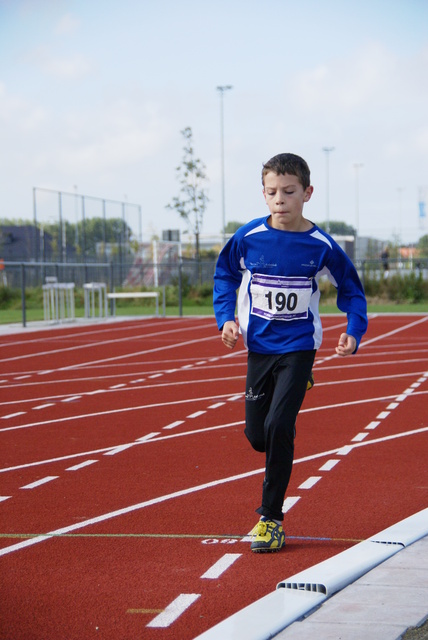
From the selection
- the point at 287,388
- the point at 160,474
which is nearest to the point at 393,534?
the point at 287,388

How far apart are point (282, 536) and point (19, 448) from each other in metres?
3.77

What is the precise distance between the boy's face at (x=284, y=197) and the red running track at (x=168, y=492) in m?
1.60

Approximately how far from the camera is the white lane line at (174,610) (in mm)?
3926

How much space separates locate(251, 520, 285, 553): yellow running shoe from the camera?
5.02 metres

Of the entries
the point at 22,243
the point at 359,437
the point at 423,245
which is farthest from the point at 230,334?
the point at 423,245

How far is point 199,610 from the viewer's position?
13.4 ft

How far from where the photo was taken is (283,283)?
5180 millimetres

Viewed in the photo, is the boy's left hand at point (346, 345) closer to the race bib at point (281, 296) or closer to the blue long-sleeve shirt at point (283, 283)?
the blue long-sleeve shirt at point (283, 283)

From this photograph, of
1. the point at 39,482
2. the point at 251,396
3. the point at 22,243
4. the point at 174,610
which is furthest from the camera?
the point at 22,243

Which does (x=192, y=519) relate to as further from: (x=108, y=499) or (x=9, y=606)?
(x=9, y=606)

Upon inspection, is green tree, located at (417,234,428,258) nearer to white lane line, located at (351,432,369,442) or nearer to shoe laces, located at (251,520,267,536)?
white lane line, located at (351,432,369,442)

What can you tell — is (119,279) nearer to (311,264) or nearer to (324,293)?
(324,293)

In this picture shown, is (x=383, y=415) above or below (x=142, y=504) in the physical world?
below

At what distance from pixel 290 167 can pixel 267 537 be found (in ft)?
5.81
